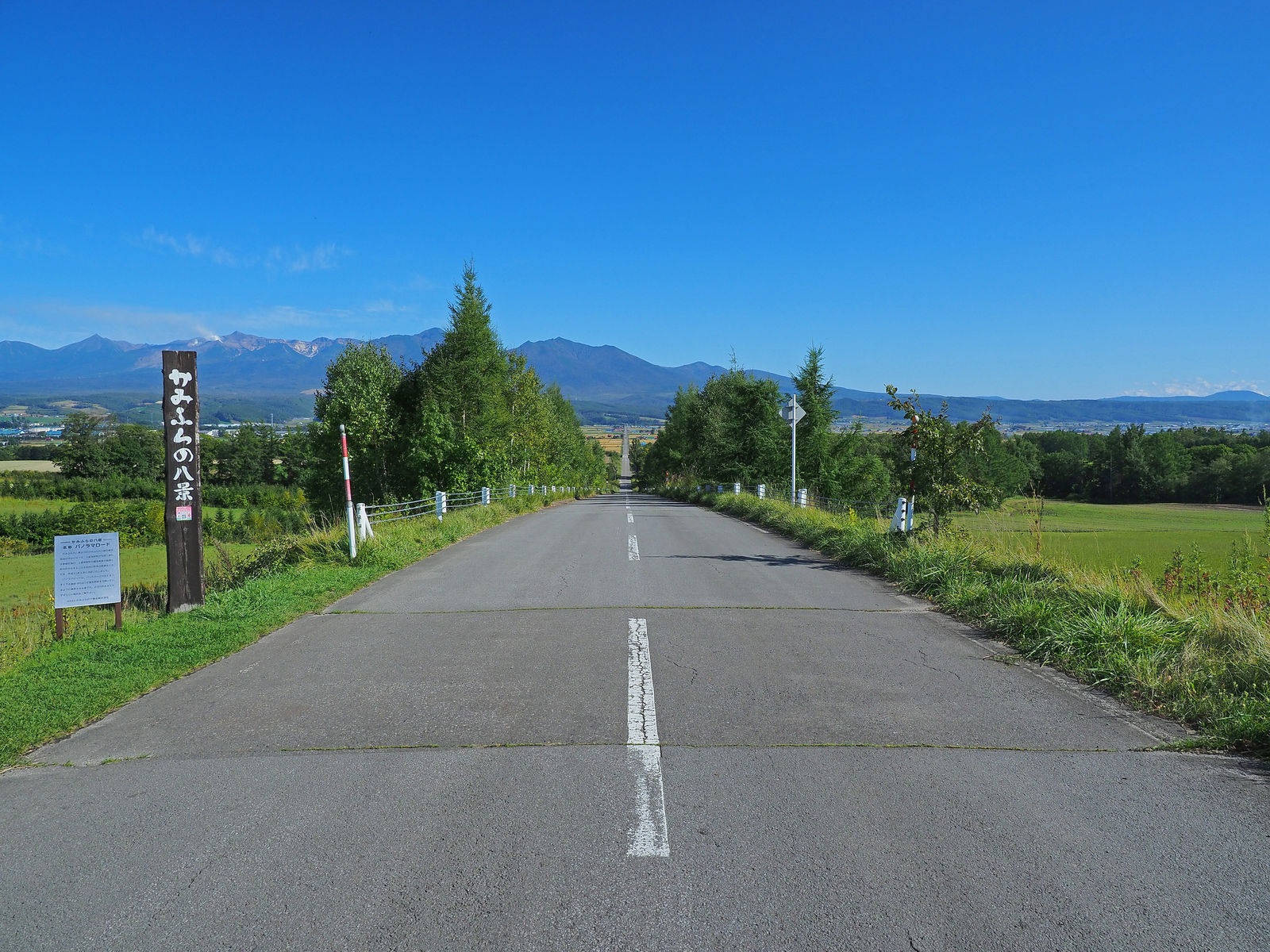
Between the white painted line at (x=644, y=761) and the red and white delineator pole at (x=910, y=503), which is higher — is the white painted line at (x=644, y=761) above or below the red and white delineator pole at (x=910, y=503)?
below

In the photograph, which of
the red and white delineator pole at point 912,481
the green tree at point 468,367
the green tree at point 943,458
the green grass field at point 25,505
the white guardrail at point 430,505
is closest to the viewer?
the green tree at point 943,458

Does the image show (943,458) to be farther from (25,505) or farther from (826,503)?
(25,505)

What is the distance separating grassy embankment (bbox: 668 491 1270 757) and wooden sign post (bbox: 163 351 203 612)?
890 cm

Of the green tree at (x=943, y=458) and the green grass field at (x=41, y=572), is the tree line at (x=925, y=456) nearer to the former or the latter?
the green tree at (x=943, y=458)

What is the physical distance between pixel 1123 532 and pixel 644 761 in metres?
35.0

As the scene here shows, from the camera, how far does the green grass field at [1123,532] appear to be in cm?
1027

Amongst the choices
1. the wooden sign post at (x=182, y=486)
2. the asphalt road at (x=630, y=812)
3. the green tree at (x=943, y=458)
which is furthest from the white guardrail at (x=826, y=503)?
the wooden sign post at (x=182, y=486)

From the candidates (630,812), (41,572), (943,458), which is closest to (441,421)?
(943,458)

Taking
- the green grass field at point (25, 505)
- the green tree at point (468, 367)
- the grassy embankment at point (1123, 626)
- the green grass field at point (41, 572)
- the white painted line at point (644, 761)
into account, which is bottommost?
the green grass field at point (41, 572)

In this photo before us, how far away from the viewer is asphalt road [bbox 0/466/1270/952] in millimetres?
2641

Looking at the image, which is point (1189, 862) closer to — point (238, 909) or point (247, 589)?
point (238, 909)

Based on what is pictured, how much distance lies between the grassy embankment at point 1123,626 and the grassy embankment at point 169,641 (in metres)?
7.22

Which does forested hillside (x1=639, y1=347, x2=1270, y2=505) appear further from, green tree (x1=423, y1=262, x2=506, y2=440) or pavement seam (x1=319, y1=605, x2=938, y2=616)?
green tree (x1=423, y1=262, x2=506, y2=440)

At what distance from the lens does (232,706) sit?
201 inches
